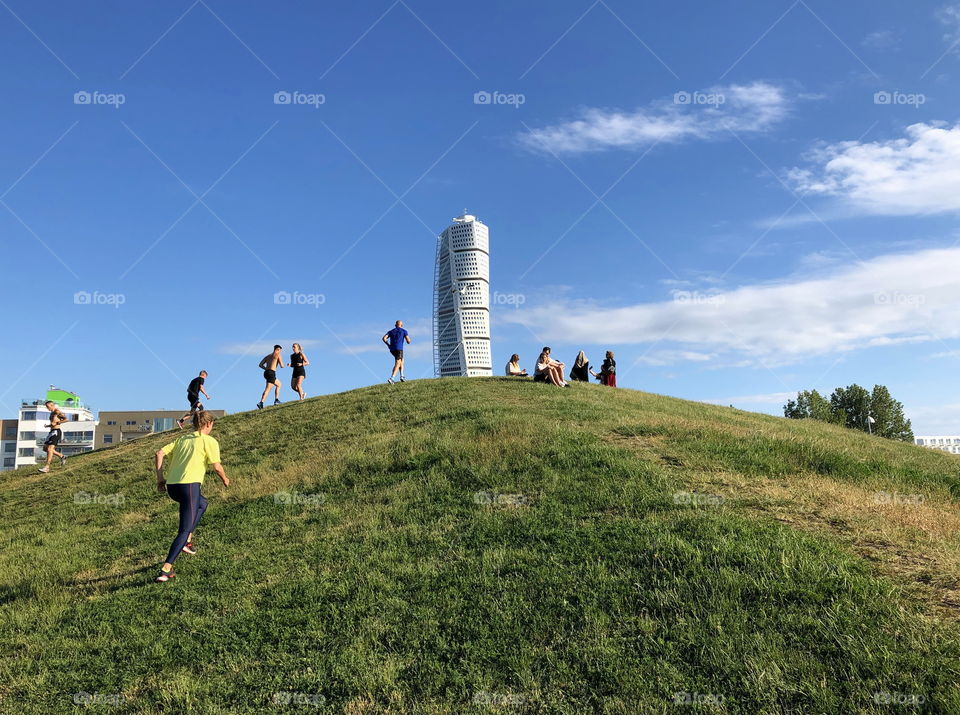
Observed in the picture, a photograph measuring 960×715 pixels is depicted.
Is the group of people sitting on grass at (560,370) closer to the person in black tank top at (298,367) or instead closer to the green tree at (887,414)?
the person in black tank top at (298,367)

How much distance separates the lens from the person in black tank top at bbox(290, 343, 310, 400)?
2805 centimetres

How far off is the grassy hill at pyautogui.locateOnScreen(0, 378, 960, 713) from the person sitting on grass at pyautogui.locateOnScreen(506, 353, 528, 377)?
13.3 meters

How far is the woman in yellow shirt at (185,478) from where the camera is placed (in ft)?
33.6

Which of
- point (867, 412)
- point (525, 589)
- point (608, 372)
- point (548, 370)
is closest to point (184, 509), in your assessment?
point (525, 589)

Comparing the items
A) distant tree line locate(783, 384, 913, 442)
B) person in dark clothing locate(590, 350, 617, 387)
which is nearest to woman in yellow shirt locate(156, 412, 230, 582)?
person in dark clothing locate(590, 350, 617, 387)

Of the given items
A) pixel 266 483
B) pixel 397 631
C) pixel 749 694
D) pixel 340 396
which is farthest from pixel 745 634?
pixel 340 396

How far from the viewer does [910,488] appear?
12.6 meters

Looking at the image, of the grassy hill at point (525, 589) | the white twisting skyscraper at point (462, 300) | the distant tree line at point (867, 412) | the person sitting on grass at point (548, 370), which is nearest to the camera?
the grassy hill at point (525, 589)

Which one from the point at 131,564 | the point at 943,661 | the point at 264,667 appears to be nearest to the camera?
the point at 943,661

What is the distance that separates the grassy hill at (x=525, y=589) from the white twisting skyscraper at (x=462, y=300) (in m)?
172

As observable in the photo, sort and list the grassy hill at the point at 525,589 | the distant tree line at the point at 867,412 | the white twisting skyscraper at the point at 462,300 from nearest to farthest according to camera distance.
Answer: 1. the grassy hill at the point at 525,589
2. the distant tree line at the point at 867,412
3. the white twisting skyscraper at the point at 462,300

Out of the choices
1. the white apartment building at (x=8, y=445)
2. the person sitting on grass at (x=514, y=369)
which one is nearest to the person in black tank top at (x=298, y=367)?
the person sitting on grass at (x=514, y=369)

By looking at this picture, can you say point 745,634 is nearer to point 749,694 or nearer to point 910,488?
point 749,694

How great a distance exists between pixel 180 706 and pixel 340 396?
69.3 ft
